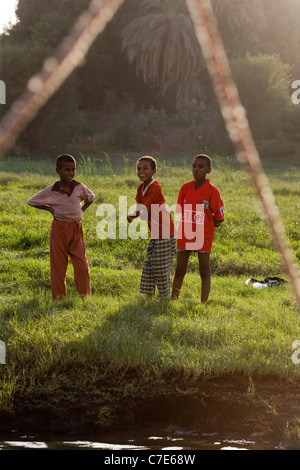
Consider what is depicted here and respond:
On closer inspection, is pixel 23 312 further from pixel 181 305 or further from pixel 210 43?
pixel 210 43

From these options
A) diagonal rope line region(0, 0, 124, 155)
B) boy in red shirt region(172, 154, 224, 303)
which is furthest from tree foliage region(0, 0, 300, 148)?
diagonal rope line region(0, 0, 124, 155)

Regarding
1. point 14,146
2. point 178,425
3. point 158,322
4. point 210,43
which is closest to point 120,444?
point 178,425

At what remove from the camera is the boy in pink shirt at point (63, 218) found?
5.17 meters

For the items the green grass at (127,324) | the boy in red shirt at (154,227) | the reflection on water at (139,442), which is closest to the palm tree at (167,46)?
the green grass at (127,324)

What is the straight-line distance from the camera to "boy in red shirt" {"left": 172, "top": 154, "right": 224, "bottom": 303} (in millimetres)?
5297

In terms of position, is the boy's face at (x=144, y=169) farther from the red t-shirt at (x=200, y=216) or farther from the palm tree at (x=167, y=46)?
the palm tree at (x=167, y=46)

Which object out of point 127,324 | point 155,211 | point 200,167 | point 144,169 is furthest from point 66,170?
point 127,324

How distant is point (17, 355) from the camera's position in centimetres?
391

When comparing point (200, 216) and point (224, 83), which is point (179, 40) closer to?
point (200, 216)

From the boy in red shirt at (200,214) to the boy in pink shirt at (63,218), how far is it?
2.99ft

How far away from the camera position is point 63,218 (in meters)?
5.23

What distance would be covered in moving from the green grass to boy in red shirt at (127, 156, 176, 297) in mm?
236

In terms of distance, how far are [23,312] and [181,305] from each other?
134 centimetres

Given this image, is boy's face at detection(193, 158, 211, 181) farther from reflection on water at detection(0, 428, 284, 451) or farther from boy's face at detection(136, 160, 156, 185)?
reflection on water at detection(0, 428, 284, 451)
